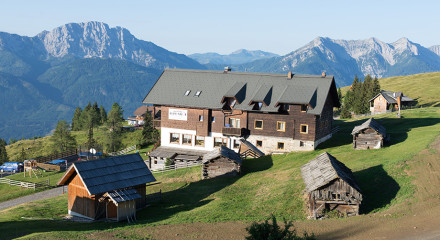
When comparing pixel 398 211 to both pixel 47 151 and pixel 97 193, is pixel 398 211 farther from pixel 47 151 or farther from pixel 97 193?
pixel 47 151

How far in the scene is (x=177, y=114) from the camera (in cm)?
6712

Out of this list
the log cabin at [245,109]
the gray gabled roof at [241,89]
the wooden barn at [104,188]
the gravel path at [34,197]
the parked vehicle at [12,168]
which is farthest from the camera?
the parked vehicle at [12,168]

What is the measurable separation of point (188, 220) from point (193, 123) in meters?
30.9

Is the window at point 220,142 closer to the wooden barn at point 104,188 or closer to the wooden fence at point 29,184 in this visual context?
the wooden barn at point 104,188

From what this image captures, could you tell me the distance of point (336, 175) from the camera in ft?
112

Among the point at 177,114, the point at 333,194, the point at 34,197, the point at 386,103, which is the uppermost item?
the point at 386,103

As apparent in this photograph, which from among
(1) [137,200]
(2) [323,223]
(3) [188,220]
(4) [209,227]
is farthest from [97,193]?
(2) [323,223]

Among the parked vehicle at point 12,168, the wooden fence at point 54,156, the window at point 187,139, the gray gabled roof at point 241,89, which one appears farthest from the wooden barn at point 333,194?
the wooden fence at point 54,156

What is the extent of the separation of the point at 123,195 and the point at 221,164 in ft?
52.6

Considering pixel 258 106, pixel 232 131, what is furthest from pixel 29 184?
pixel 258 106

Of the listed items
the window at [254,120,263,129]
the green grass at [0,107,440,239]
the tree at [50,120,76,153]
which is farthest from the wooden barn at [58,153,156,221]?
the tree at [50,120,76,153]

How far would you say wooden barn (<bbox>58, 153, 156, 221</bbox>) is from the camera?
1586 inches

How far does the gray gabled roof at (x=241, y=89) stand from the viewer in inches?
2388

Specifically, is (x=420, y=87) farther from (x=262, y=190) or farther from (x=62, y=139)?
(x=262, y=190)
